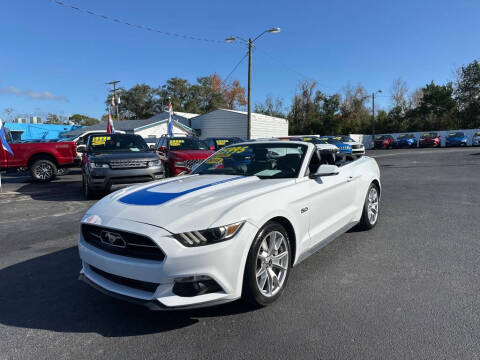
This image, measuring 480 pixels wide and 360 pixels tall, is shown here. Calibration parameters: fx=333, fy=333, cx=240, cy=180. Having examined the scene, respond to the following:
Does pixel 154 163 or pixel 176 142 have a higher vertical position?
pixel 176 142

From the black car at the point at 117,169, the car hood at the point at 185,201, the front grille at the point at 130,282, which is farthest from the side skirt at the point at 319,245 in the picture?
the black car at the point at 117,169

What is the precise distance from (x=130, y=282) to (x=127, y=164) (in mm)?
5740

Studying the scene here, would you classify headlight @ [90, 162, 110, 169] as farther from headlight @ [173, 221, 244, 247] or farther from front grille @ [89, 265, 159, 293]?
headlight @ [173, 221, 244, 247]

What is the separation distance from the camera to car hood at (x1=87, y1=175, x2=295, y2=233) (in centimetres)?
257

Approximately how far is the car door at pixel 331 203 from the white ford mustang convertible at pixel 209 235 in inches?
0.5

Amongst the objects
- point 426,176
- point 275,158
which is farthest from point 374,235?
point 426,176

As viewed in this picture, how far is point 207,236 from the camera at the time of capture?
254 centimetres

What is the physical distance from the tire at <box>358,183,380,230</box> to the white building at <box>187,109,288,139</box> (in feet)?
94.8

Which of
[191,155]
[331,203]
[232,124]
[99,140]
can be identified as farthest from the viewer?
[232,124]

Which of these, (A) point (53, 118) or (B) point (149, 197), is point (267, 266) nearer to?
(B) point (149, 197)

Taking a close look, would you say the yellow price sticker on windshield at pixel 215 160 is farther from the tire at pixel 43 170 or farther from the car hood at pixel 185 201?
the tire at pixel 43 170

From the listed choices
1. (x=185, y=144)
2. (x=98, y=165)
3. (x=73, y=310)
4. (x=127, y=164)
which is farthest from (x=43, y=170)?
(x=73, y=310)

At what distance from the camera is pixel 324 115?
5641 cm

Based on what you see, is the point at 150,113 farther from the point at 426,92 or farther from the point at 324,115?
the point at 426,92
